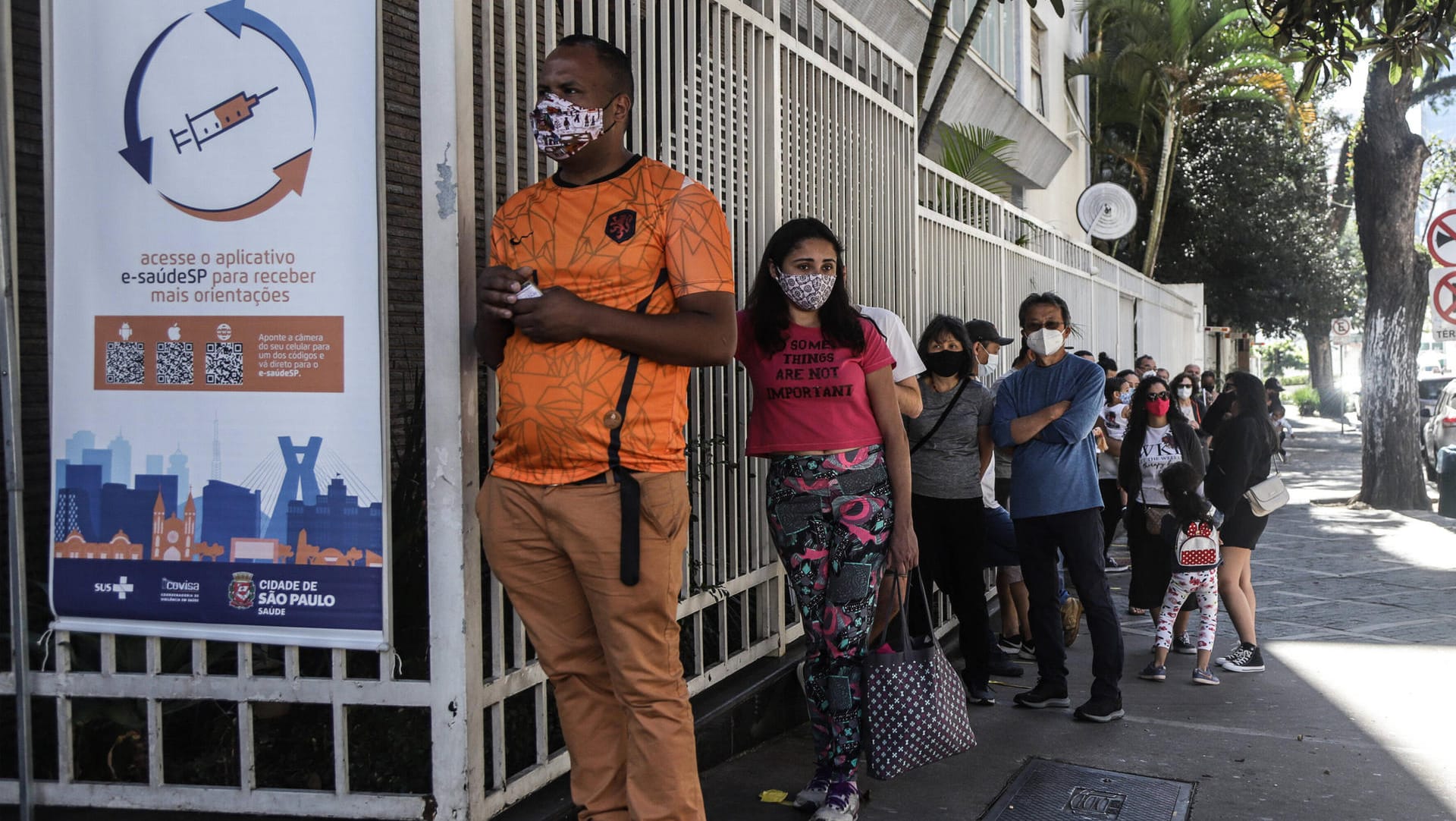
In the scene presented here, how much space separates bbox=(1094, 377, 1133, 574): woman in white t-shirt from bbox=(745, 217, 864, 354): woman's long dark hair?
491 centimetres

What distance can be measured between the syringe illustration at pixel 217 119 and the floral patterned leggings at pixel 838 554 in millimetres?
1915

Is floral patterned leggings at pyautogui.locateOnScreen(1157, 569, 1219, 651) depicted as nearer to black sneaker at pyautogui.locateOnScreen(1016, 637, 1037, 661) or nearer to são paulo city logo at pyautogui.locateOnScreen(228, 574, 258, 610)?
black sneaker at pyautogui.locateOnScreen(1016, 637, 1037, 661)

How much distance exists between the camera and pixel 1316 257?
3359 centimetres

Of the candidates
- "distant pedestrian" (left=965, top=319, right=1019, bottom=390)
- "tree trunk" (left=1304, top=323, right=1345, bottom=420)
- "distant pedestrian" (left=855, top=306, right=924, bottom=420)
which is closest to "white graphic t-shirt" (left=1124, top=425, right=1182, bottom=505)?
"distant pedestrian" (left=965, top=319, right=1019, bottom=390)

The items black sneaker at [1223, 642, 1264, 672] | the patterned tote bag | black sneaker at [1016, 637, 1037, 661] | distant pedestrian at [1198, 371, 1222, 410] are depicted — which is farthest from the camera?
distant pedestrian at [1198, 371, 1222, 410]

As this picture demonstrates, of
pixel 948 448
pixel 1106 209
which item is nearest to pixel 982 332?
pixel 948 448

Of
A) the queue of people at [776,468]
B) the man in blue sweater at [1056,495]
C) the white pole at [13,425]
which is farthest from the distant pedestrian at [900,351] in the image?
the white pole at [13,425]

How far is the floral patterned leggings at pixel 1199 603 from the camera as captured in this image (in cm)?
687

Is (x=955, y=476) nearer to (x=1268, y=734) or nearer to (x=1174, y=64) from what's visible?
(x=1268, y=734)

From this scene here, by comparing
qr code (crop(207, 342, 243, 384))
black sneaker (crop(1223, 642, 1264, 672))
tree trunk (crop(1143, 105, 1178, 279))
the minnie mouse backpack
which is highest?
tree trunk (crop(1143, 105, 1178, 279))

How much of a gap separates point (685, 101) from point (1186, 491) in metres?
3.53

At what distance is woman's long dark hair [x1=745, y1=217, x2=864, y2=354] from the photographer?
4340 millimetres

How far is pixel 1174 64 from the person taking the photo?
24.3 m

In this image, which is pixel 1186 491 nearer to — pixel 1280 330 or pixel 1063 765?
pixel 1063 765
